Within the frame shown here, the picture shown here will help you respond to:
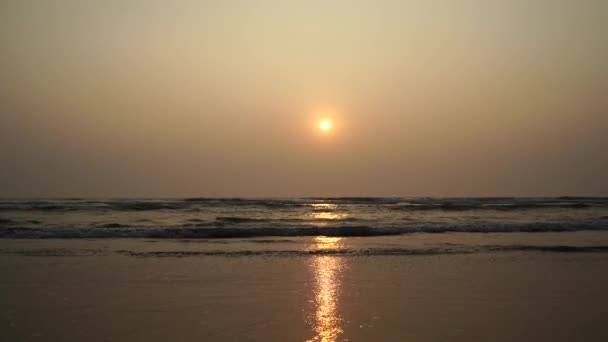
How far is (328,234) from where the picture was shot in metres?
18.2

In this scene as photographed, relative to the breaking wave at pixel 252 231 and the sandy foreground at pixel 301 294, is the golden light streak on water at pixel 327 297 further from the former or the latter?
the breaking wave at pixel 252 231

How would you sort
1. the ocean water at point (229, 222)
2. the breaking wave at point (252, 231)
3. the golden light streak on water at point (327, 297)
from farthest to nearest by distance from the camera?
1. the ocean water at point (229, 222)
2. the breaking wave at point (252, 231)
3. the golden light streak on water at point (327, 297)

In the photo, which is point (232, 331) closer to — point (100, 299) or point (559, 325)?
point (100, 299)

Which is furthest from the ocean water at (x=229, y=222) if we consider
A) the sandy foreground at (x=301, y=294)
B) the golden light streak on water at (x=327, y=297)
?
the golden light streak on water at (x=327, y=297)

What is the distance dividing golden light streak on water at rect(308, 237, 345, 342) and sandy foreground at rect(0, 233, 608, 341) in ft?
0.08

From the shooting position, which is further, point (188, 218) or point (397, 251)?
point (188, 218)

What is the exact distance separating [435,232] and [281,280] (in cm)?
1129

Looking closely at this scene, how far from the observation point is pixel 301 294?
8.02 meters

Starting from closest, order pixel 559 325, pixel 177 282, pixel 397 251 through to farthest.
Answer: pixel 559 325
pixel 177 282
pixel 397 251

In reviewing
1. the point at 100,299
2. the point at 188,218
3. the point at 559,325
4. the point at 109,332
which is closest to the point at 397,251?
the point at 559,325

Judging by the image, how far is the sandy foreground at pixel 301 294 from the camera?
239 inches

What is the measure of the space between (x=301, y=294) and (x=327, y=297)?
0.46 m

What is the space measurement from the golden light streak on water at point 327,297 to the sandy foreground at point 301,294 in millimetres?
24

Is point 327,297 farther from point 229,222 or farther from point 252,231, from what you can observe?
point 229,222
